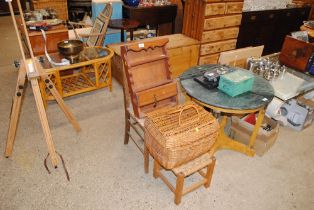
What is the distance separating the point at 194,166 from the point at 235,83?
0.75 metres

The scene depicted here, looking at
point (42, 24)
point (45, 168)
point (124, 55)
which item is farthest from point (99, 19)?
point (45, 168)

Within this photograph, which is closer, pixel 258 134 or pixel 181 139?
pixel 181 139

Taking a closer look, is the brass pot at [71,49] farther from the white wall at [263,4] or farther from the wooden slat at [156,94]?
the white wall at [263,4]

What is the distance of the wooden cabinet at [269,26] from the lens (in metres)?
4.22

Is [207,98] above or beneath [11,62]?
above

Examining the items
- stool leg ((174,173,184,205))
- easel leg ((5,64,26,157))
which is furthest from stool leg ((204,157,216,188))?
easel leg ((5,64,26,157))

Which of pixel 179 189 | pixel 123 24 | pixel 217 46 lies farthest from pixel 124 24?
pixel 179 189

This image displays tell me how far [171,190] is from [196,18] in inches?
99.4

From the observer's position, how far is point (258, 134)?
8.25 ft

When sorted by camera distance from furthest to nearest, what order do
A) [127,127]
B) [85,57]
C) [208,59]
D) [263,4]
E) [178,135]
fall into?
[263,4] < [208,59] < [85,57] < [127,127] < [178,135]

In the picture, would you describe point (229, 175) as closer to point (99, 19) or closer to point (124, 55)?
point (124, 55)

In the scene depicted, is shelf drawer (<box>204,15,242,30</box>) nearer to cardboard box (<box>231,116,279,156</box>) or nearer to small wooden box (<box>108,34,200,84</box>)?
small wooden box (<box>108,34,200,84</box>)

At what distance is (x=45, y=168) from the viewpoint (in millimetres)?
2299

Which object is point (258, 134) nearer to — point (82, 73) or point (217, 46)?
point (217, 46)
